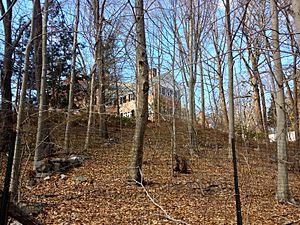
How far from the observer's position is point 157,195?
17.6 feet

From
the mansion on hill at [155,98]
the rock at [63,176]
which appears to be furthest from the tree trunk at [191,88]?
the rock at [63,176]

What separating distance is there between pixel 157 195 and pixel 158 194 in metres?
0.07

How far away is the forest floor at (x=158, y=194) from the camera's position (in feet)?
13.7

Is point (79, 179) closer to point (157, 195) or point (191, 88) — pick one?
point (157, 195)

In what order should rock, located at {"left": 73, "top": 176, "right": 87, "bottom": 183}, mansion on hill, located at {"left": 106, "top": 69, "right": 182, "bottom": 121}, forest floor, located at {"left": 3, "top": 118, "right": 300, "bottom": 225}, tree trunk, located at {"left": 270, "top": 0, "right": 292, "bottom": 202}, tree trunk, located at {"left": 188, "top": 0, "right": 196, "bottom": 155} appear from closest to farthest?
forest floor, located at {"left": 3, "top": 118, "right": 300, "bottom": 225}
tree trunk, located at {"left": 270, "top": 0, "right": 292, "bottom": 202}
rock, located at {"left": 73, "top": 176, "right": 87, "bottom": 183}
mansion on hill, located at {"left": 106, "top": 69, "right": 182, "bottom": 121}
tree trunk, located at {"left": 188, "top": 0, "right": 196, "bottom": 155}

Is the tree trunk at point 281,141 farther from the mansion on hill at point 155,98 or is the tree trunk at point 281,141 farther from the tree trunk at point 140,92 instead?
the tree trunk at point 140,92

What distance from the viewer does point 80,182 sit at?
6.22 meters

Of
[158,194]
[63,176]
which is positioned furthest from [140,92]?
[63,176]

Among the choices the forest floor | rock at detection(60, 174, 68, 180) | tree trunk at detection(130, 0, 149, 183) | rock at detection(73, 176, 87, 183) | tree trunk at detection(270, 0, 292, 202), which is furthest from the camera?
rock at detection(60, 174, 68, 180)

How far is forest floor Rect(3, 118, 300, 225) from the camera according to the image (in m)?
4.16

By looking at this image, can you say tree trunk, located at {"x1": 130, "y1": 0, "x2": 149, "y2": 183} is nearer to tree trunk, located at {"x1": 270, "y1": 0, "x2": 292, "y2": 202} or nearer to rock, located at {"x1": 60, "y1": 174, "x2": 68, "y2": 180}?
rock, located at {"x1": 60, "y1": 174, "x2": 68, "y2": 180}

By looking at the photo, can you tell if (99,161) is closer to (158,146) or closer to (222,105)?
(158,146)

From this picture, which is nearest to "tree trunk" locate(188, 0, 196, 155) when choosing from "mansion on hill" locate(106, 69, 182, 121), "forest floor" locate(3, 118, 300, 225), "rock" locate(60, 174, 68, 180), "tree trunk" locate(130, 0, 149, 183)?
"mansion on hill" locate(106, 69, 182, 121)

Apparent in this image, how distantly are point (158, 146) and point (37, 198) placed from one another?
570 cm
